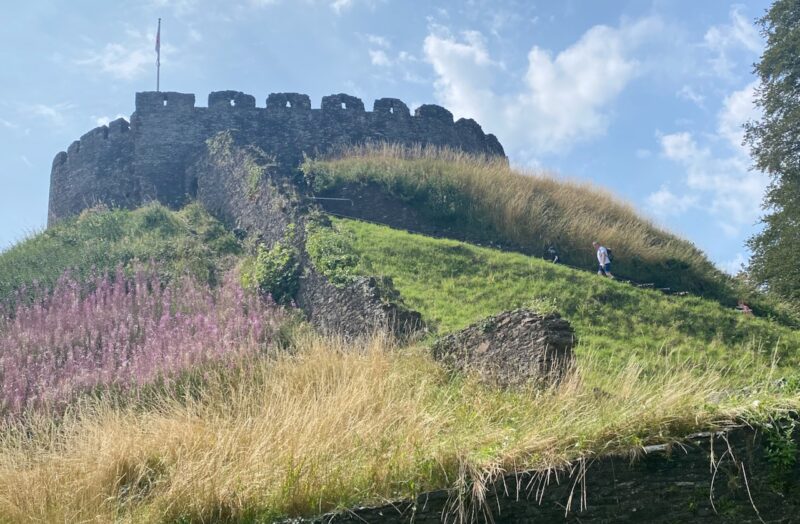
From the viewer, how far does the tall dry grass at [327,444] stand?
6957 millimetres

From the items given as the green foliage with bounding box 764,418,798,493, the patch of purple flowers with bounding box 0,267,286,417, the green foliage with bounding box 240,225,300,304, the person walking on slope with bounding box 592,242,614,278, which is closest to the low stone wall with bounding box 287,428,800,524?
the green foliage with bounding box 764,418,798,493

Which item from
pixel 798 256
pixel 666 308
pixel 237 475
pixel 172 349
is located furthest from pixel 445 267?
pixel 237 475

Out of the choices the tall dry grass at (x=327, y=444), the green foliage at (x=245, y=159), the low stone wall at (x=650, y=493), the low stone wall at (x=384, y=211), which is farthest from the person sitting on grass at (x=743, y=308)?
the low stone wall at (x=650, y=493)

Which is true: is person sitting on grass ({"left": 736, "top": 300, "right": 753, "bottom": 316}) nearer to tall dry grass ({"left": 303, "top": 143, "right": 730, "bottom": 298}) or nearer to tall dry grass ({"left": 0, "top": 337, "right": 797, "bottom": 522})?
tall dry grass ({"left": 303, "top": 143, "right": 730, "bottom": 298})

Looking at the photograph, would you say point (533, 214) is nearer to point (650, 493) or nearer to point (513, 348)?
point (513, 348)

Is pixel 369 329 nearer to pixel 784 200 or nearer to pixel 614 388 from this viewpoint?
pixel 614 388

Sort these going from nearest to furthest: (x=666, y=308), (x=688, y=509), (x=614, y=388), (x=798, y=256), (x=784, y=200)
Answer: (x=688, y=509) < (x=614, y=388) < (x=666, y=308) < (x=798, y=256) < (x=784, y=200)

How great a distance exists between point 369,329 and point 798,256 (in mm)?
13991

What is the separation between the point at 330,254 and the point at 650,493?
9303 mm

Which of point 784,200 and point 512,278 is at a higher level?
point 784,200

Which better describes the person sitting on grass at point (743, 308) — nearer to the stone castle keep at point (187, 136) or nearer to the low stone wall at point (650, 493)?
the low stone wall at point (650, 493)

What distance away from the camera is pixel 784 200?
2309 cm

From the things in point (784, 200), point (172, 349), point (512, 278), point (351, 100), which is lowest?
point (172, 349)

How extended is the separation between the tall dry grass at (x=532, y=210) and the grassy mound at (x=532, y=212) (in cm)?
3
